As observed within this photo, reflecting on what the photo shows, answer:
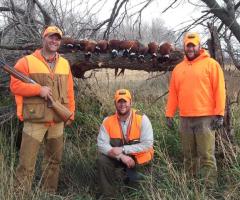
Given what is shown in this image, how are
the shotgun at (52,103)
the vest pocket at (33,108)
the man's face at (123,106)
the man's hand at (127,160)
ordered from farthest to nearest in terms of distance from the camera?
the man's face at (123,106) → the man's hand at (127,160) → the vest pocket at (33,108) → the shotgun at (52,103)

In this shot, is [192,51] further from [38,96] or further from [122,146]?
[38,96]

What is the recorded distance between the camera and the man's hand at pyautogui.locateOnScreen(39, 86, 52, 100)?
5.14 metres

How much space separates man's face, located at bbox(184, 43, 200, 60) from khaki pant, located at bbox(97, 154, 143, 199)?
1557 millimetres

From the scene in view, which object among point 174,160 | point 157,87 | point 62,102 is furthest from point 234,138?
point 157,87

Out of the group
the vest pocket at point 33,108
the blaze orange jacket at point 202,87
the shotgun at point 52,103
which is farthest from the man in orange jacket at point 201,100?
the vest pocket at point 33,108

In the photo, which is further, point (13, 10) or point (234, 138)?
point (13, 10)

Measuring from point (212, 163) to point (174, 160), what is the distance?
0.84 meters

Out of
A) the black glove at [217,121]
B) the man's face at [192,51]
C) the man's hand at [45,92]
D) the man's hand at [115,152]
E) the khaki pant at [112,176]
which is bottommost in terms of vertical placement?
the khaki pant at [112,176]

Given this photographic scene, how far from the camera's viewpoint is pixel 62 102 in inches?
215

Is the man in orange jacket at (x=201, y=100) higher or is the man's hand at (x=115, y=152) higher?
the man in orange jacket at (x=201, y=100)

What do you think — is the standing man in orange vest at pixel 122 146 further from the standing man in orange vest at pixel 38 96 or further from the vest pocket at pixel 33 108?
the vest pocket at pixel 33 108

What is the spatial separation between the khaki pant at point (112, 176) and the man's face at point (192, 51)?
1557 millimetres

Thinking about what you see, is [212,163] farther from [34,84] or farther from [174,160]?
[34,84]

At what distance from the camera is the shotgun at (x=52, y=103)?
5133mm
